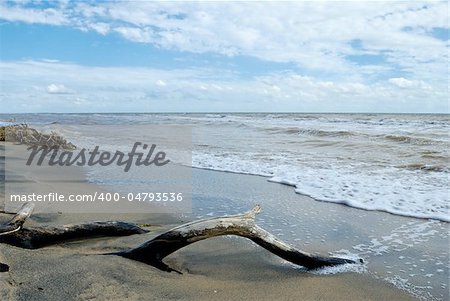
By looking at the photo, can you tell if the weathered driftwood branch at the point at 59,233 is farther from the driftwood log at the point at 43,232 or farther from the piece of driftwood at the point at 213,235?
the piece of driftwood at the point at 213,235

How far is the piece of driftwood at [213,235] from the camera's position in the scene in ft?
9.82

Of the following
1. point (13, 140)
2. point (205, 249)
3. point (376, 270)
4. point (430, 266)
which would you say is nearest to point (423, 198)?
point (430, 266)

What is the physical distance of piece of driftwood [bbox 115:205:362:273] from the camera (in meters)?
2.99

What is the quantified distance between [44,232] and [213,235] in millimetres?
1578

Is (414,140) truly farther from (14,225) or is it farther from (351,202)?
(14,225)

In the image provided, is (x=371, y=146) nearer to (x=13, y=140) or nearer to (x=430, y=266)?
(x=430, y=266)

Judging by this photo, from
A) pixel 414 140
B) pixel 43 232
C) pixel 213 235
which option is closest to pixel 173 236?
pixel 213 235

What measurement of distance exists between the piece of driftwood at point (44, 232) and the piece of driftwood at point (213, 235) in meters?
0.61

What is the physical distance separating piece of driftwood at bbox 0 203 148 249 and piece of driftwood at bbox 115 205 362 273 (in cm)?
61

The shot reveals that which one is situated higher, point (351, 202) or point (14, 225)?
point (14, 225)

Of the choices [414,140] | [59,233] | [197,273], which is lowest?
Answer: [197,273]

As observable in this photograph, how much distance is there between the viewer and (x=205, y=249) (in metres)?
3.75

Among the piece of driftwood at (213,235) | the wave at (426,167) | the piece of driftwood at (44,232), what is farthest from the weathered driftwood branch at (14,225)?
the wave at (426,167)

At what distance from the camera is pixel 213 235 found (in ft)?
9.83
